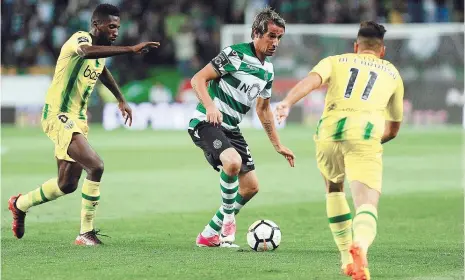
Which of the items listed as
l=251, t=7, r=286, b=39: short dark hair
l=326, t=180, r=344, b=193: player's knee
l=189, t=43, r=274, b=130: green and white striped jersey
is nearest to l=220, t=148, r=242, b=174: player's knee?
l=189, t=43, r=274, b=130: green and white striped jersey

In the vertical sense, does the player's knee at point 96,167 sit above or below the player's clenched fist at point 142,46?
below

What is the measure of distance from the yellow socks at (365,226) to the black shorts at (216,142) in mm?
2195

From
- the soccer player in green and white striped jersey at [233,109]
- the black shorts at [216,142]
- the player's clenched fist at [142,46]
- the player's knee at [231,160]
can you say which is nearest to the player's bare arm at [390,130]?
the soccer player in green and white striped jersey at [233,109]

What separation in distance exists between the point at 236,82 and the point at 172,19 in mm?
23573

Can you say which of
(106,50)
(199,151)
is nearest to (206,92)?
(106,50)

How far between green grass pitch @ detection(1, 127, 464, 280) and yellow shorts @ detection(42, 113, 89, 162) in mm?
851

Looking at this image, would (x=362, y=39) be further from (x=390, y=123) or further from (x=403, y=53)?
(x=403, y=53)

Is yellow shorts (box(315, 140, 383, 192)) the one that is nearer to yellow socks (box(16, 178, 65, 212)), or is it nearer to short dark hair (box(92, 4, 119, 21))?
short dark hair (box(92, 4, 119, 21))

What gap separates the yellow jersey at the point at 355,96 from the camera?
26.5 ft

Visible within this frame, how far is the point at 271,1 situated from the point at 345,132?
26306 millimetres

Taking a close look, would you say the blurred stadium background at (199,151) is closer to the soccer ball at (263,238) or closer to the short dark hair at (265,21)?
the soccer ball at (263,238)

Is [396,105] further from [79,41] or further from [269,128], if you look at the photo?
[79,41]

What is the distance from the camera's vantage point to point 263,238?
9711mm

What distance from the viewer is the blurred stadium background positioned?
30.0 feet
